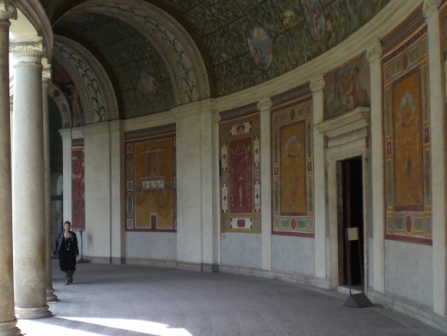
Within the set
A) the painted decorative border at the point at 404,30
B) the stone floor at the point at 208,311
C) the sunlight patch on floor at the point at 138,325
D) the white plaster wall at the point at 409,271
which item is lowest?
the stone floor at the point at 208,311

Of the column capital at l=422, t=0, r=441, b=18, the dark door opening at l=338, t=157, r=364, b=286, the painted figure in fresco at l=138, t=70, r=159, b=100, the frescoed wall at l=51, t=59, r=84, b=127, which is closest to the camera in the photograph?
the column capital at l=422, t=0, r=441, b=18

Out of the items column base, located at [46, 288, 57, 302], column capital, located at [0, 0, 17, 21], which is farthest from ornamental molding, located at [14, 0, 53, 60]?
column base, located at [46, 288, 57, 302]

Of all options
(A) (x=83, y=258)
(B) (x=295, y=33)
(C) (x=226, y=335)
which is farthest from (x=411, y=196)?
(A) (x=83, y=258)

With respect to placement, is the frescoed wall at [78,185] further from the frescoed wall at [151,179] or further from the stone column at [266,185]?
the stone column at [266,185]

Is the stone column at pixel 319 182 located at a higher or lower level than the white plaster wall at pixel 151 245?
higher

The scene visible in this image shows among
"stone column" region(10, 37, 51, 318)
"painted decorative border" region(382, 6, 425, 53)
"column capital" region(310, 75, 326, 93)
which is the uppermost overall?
"painted decorative border" region(382, 6, 425, 53)

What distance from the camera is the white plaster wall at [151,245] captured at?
22.0 m

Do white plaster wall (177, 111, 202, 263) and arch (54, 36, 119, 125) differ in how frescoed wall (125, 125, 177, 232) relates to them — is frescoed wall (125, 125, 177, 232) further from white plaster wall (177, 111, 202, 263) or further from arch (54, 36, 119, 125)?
arch (54, 36, 119, 125)

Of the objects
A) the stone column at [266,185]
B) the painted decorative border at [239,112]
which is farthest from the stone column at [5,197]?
the painted decorative border at [239,112]

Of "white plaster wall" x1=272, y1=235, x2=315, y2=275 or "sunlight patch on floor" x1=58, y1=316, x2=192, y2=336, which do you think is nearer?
"sunlight patch on floor" x1=58, y1=316, x2=192, y2=336

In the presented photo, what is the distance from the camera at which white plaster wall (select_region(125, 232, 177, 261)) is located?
867 inches

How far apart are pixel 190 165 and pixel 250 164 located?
107 inches

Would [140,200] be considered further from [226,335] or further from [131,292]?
[226,335]

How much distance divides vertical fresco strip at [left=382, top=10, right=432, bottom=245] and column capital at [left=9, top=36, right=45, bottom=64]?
5.99m
